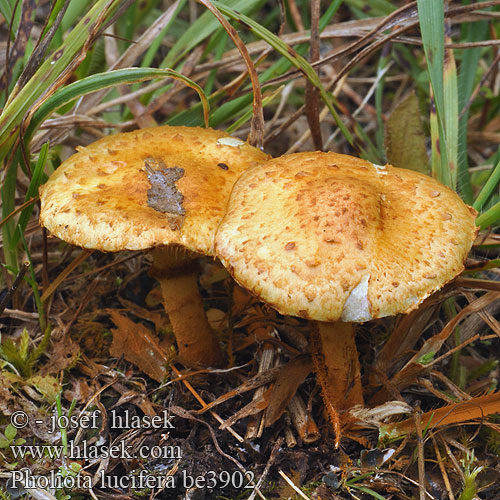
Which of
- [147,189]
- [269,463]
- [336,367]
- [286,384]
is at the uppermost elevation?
[147,189]

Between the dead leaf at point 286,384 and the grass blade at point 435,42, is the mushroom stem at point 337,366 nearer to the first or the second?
the dead leaf at point 286,384

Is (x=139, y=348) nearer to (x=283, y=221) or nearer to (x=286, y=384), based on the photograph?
(x=286, y=384)

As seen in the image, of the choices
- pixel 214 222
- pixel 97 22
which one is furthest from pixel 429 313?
pixel 97 22

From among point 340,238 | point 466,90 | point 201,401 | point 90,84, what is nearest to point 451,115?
point 466,90

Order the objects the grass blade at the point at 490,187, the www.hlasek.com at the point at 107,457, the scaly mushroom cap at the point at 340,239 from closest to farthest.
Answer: the scaly mushroom cap at the point at 340,239 → the www.hlasek.com at the point at 107,457 → the grass blade at the point at 490,187

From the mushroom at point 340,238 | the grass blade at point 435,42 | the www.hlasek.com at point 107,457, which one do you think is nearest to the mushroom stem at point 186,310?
the www.hlasek.com at point 107,457

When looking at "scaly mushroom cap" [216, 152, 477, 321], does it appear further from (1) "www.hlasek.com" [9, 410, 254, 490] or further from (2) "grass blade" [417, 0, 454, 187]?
(1) "www.hlasek.com" [9, 410, 254, 490]

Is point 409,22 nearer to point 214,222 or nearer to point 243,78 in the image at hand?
point 243,78
